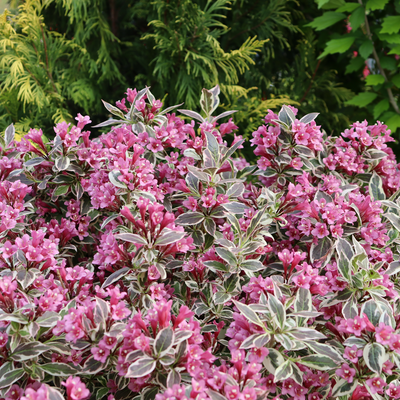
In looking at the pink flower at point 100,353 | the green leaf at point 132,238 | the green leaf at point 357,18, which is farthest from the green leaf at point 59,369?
the green leaf at point 357,18

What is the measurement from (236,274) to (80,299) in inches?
21.3

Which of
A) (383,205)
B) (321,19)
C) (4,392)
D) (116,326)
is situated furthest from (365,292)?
(321,19)

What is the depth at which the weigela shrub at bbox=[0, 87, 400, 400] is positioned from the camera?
1.06 meters

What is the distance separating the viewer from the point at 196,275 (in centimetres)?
144

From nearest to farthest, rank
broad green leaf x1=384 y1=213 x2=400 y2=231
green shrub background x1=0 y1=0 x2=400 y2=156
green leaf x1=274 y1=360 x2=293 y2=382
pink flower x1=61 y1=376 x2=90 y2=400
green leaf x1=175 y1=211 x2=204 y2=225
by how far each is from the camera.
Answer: pink flower x1=61 y1=376 x2=90 y2=400, green leaf x1=274 y1=360 x2=293 y2=382, green leaf x1=175 y1=211 x2=204 y2=225, broad green leaf x1=384 y1=213 x2=400 y2=231, green shrub background x1=0 y1=0 x2=400 y2=156

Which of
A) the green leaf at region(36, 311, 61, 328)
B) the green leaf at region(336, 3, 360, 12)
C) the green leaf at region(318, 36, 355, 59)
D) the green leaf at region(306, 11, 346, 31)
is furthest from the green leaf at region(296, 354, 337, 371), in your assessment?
the green leaf at region(336, 3, 360, 12)

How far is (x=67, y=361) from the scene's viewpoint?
117cm

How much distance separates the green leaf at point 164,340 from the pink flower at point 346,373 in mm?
539

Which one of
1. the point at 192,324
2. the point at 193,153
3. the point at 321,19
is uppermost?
the point at 321,19

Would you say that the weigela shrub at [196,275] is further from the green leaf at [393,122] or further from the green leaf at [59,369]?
the green leaf at [393,122]

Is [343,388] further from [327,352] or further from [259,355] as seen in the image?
[259,355]

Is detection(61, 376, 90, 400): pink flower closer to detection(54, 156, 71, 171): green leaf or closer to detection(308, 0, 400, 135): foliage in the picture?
detection(54, 156, 71, 171): green leaf

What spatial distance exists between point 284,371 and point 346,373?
22 cm

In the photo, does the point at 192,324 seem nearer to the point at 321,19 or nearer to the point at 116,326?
the point at 116,326
